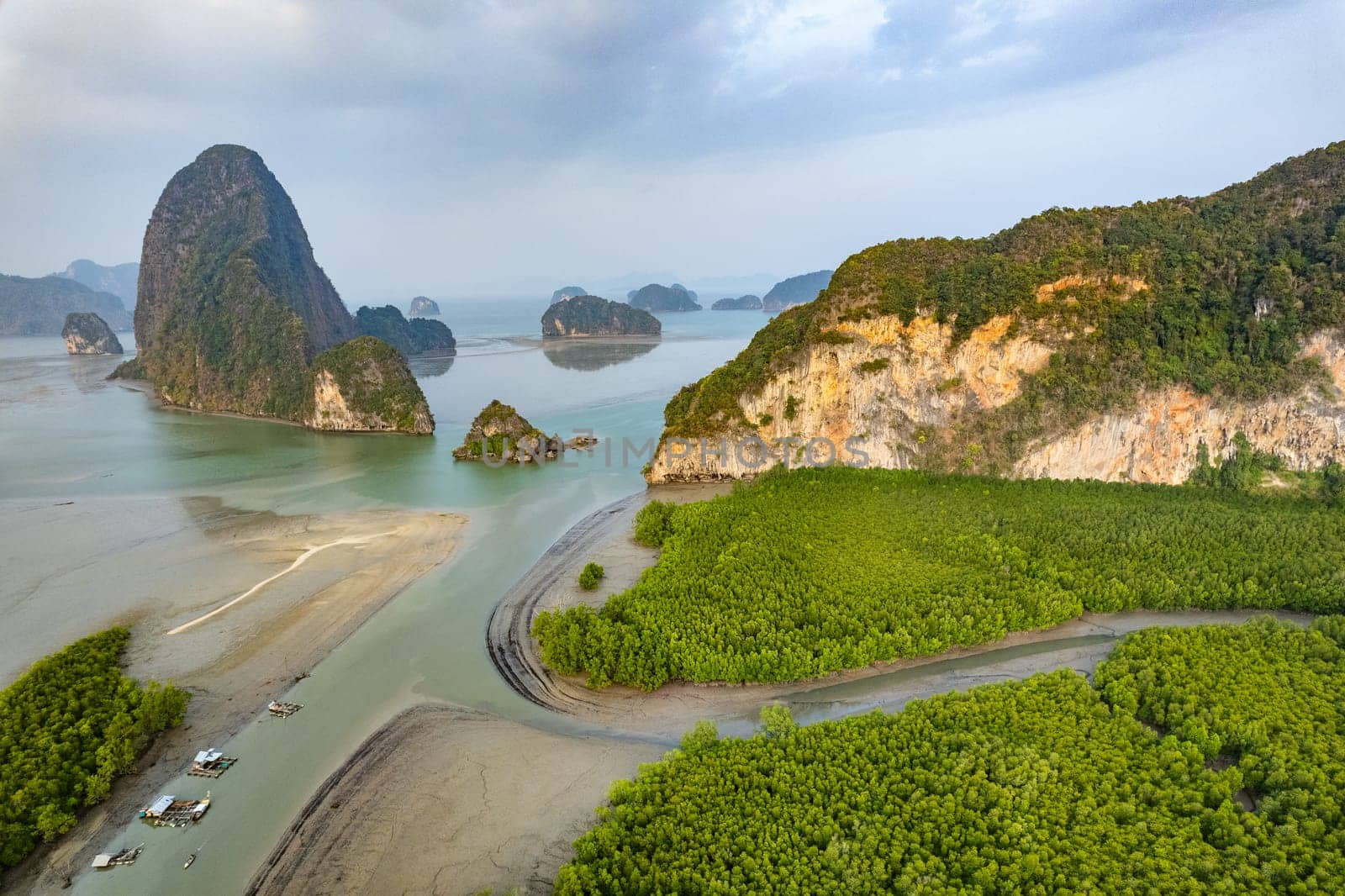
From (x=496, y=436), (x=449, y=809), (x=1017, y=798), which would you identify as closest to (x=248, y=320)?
(x=496, y=436)

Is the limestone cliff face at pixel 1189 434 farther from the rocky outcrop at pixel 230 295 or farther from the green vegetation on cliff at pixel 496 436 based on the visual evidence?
the rocky outcrop at pixel 230 295

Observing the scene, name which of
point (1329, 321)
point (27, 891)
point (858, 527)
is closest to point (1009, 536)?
point (858, 527)

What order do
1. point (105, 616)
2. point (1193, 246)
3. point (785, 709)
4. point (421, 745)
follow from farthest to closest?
1. point (1193, 246)
2. point (105, 616)
3. point (421, 745)
4. point (785, 709)

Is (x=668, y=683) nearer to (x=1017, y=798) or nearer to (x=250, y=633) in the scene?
(x=1017, y=798)

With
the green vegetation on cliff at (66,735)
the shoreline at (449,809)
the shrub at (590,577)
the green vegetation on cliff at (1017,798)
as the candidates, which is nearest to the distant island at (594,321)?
the shrub at (590,577)

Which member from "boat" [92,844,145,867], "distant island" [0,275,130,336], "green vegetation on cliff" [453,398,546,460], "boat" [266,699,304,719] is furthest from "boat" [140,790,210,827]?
"distant island" [0,275,130,336]

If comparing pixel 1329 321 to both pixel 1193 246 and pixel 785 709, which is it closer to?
pixel 1193 246
